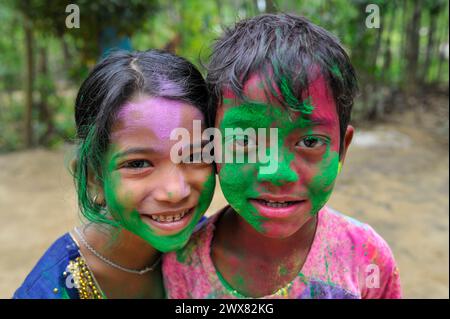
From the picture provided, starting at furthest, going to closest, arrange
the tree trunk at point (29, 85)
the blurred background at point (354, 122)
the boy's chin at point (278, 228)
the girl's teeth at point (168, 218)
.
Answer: the tree trunk at point (29, 85), the blurred background at point (354, 122), the girl's teeth at point (168, 218), the boy's chin at point (278, 228)

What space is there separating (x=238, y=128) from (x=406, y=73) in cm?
591

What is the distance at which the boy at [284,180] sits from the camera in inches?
44.0

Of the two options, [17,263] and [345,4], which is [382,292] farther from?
[345,4]

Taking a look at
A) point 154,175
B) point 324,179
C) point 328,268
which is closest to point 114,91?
point 154,175

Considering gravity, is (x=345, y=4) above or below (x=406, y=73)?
above

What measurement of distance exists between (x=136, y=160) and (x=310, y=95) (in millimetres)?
511

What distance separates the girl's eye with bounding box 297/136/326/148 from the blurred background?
2.99ft

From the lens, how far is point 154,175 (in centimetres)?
126

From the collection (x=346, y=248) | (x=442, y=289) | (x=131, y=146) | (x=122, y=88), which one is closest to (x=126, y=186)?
(x=131, y=146)

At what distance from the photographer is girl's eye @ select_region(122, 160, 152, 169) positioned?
1.27 m

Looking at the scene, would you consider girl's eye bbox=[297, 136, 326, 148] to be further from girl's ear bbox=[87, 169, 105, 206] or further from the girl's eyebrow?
girl's ear bbox=[87, 169, 105, 206]

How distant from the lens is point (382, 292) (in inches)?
57.7

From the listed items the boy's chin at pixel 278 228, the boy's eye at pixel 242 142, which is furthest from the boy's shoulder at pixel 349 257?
the boy's eye at pixel 242 142

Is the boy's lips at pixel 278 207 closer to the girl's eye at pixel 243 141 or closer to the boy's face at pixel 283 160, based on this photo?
the boy's face at pixel 283 160
